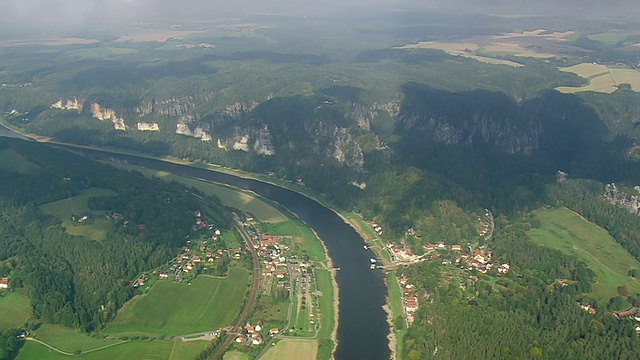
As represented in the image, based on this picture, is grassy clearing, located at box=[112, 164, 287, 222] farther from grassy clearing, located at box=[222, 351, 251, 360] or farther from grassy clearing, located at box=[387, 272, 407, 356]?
grassy clearing, located at box=[222, 351, 251, 360]

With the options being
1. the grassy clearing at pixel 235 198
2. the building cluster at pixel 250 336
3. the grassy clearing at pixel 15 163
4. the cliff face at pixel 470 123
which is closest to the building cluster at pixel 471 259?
the grassy clearing at pixel 235 198

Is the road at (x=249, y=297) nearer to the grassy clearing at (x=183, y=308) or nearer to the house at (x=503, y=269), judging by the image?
the grassy clearing at (x=183, y=308)

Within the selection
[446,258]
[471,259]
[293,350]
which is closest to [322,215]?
[446,258]

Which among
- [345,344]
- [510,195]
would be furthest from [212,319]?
[510,195]

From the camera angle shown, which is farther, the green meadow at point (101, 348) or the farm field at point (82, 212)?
the farm field at point (82, 212)

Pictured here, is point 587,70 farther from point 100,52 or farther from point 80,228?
point 100,52

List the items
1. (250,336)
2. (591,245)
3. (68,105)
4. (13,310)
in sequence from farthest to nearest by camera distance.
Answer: (68,105) < (591,245) < (13,310) < (250,336)
